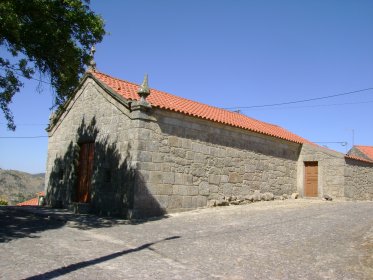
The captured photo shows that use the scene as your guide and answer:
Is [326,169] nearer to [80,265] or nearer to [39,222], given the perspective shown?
[39,222]

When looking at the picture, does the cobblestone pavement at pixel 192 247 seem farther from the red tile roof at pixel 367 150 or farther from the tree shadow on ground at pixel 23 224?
the red tile roof at pixel 367 150

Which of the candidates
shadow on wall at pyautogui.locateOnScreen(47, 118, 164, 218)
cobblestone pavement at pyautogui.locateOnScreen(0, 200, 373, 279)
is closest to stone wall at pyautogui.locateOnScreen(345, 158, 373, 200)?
cobblestone pavement at pyautogui.locateOnScreen(0, 200, 373, 279)

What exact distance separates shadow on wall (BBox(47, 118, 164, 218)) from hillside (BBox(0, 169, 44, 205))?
18594 mm

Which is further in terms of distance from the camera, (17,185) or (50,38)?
(17,185)

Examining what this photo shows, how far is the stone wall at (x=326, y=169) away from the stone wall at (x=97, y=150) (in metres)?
9.78

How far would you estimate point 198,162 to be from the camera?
12750 millimetres

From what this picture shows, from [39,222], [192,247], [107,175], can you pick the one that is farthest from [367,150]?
[39,222]

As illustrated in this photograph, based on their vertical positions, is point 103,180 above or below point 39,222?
above

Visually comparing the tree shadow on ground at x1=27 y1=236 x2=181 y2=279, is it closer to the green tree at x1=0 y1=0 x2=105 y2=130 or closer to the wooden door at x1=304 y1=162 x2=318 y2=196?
the green tree at x1=0 y1=0 x2=105 y2=130

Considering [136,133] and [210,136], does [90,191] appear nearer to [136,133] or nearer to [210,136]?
[136,133]

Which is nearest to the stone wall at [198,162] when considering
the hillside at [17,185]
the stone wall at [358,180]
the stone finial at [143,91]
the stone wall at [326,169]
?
the stone finial at [143,91]

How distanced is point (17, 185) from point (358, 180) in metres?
29.0

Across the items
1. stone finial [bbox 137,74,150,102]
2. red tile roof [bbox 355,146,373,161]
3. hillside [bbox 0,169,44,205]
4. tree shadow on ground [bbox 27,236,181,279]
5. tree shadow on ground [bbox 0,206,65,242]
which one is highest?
red tile roof [bbox 355,146,373,161]

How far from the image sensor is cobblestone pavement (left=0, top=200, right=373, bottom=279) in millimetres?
5301
